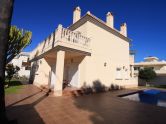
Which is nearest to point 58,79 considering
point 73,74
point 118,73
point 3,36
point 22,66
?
point 73,74

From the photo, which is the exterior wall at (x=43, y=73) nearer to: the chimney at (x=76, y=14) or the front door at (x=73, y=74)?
the front door at (x=73, y=74)

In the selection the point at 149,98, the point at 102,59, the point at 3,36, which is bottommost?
the point at 149,98

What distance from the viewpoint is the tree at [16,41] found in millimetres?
14992

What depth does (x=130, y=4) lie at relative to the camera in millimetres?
14555

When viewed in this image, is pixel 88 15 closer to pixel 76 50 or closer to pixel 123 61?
pixel 76 50

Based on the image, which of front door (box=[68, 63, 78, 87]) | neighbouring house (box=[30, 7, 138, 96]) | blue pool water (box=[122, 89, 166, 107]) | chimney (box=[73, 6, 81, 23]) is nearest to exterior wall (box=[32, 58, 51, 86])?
neighbouring house (box=[30, 7, 138, 96])

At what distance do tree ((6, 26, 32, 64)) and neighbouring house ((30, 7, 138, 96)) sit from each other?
8.54 feet

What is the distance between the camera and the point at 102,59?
14.7 meters

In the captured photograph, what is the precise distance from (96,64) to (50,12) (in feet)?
32.6

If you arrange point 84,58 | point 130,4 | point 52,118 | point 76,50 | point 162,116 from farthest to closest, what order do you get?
point 130,4 < point 84,58 < point 76,50 < point 162,116 < point 52,118

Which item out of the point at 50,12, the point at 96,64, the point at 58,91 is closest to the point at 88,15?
the point at 96,64

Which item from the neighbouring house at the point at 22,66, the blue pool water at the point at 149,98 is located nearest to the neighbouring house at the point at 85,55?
the blue pool water at the point at 149,98

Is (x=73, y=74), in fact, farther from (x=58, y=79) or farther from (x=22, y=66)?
(x=22, y=66)

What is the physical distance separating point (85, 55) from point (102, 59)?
2661mm
